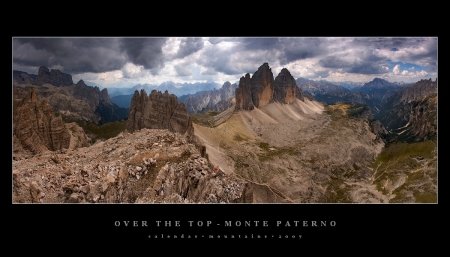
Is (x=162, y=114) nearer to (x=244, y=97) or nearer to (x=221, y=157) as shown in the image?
(x=221, y=157)

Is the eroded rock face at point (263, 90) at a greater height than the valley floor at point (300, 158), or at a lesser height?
greater

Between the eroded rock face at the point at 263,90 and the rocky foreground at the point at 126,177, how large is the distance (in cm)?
8930

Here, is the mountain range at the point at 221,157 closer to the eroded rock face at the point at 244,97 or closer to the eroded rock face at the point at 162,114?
the eroded rock face at the point at 162,114

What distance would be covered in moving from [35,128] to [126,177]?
85.5 ft

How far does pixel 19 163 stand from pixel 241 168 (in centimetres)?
4415

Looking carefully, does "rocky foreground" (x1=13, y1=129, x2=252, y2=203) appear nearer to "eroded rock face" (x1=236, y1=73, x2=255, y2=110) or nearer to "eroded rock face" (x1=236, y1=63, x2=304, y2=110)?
"eroded rock face" (x1=236, y1=73, x2=255, y2=110)

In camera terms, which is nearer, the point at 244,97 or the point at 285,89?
the point at 244,97

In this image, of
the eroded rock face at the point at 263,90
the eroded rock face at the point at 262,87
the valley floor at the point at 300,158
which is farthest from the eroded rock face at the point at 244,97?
the eroded rock face at the point at 262,87

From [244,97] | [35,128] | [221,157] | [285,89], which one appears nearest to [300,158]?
[221,157]

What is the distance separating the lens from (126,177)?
1675cm

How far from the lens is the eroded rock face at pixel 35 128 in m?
29.9

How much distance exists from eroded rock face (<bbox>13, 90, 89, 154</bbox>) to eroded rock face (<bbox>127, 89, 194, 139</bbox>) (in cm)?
1909
